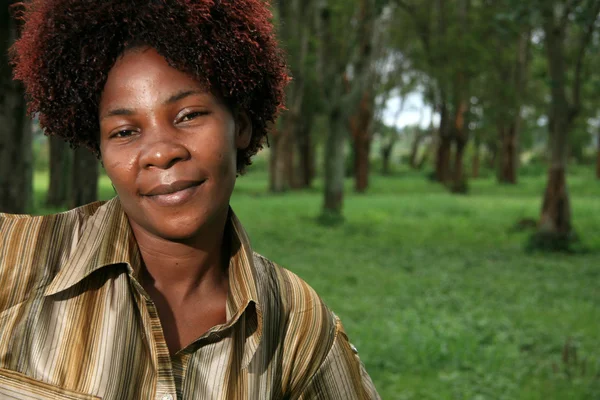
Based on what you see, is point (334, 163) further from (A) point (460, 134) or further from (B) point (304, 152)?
(B) point (304, 152)

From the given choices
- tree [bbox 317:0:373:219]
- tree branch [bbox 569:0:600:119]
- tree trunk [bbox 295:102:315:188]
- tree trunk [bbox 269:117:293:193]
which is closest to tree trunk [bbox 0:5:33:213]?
tree branch [bbox 569:0:600:119]

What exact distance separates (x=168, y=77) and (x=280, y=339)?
69cm

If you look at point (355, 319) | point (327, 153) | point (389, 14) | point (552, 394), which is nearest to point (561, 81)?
point (327, 153)

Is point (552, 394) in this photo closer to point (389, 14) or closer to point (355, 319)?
point (355, 319)

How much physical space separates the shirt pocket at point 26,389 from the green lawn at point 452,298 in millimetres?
3829

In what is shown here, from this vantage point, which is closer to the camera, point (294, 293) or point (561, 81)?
point (294, 293)

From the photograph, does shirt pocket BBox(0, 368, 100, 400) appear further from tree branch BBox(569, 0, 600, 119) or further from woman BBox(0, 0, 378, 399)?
tree branch BBox(569, 0, 600, 119)

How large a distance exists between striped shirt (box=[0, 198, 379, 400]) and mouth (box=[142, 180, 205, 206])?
0.12 meters

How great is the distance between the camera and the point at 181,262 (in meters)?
1.98

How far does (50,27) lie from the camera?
6.27ft

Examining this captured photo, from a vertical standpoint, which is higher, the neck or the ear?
the ear

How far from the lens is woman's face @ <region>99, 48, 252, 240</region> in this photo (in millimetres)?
1833

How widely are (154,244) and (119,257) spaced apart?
6.5 inches

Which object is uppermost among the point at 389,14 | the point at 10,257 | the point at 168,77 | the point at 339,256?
the point at 389,14
